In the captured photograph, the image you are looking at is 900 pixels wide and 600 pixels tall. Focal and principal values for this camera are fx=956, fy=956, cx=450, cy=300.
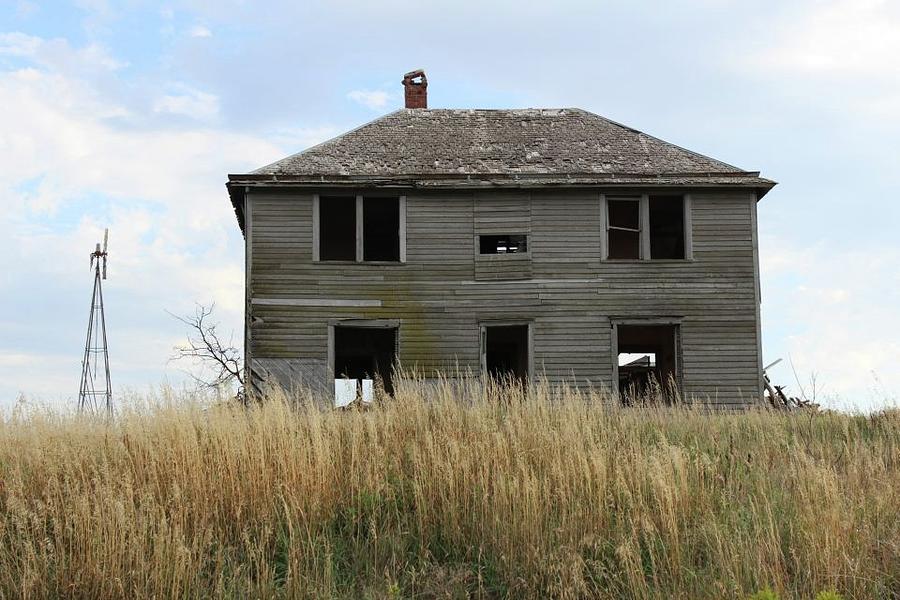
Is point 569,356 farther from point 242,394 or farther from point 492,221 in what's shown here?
point 242,394

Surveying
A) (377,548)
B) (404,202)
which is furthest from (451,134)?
(377,548)

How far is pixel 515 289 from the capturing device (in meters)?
19.6

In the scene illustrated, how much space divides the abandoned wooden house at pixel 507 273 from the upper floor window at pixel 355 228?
2.21m

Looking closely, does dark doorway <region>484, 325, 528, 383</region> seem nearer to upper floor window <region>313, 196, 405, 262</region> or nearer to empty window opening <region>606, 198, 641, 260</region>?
upper floor window <region>313, 196, 405, 262</region>

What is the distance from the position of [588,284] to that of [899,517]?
1187cm

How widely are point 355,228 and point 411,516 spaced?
17.4 m

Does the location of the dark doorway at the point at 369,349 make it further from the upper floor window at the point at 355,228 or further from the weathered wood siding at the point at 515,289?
the weathered wood siding at the point at 515,289

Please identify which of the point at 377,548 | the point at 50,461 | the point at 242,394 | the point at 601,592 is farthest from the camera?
the point at 242,394

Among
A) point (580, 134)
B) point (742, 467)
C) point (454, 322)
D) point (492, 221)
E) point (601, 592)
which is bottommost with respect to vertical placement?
point (601, 592)

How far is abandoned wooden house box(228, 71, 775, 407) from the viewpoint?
19.3m

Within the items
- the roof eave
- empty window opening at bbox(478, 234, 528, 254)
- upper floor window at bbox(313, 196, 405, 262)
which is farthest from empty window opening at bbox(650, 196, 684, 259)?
upper floor window at bbox(313, 196, 405, 262)

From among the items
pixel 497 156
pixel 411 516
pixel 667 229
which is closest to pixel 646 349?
pixel 667 229

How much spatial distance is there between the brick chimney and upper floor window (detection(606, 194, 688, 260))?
5.31m

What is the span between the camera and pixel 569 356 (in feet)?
63.6
